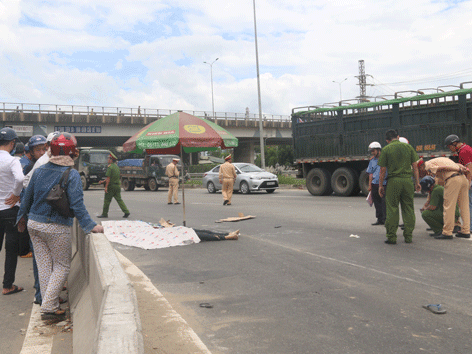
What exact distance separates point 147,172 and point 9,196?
24.3 metres

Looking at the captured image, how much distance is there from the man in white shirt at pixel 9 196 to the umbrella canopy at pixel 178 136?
362cm

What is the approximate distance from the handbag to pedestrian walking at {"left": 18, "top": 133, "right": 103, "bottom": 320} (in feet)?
0.08

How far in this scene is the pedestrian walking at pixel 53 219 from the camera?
4277 mm

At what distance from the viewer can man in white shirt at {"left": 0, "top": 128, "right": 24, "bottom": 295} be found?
5.27 meters

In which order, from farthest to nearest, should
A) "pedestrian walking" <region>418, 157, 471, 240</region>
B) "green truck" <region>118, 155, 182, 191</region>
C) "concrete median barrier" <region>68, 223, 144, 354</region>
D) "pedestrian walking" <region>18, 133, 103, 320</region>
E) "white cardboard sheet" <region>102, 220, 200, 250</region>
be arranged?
"green truck" <region>118, 155, 182, 191</region> → "white cardboard sheet" <region>102, 220, 200, 250</region> → "pedestrian walking" <region>418, 157, 471, 240</region> → "pedestrian walking" <region>18, 133, 103, 320</region> → "concrete median barrier" <region>68, 223, 144, 354</region>

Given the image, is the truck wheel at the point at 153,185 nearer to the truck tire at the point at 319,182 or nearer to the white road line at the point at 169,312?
the truck tire at the point at 319,182

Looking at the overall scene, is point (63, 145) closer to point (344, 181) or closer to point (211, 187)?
point (344, 181)

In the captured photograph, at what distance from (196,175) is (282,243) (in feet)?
116

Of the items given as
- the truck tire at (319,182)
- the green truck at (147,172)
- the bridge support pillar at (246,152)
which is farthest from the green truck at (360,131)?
the bridge support pillar at (246,152)

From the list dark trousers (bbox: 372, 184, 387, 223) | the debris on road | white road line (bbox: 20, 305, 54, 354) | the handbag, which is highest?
the handbag

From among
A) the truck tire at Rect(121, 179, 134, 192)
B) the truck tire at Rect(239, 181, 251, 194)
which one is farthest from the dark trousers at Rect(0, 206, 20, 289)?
the truck tire at Rect(121, 179, 134, 192)

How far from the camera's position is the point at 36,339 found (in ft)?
13.0

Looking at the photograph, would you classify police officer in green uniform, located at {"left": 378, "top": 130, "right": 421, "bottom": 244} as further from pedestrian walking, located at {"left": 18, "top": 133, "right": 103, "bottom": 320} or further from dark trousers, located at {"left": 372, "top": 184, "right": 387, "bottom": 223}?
pedestrian walking, located at {"left": 18, "top": 133, "right": 103, "bottom": 320}

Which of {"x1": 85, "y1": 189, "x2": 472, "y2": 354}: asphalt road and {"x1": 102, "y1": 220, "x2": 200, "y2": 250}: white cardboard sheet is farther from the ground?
{"x1": 102, "y1": 220, "x2": 200, "y2": 250}: white cardboard sheet
